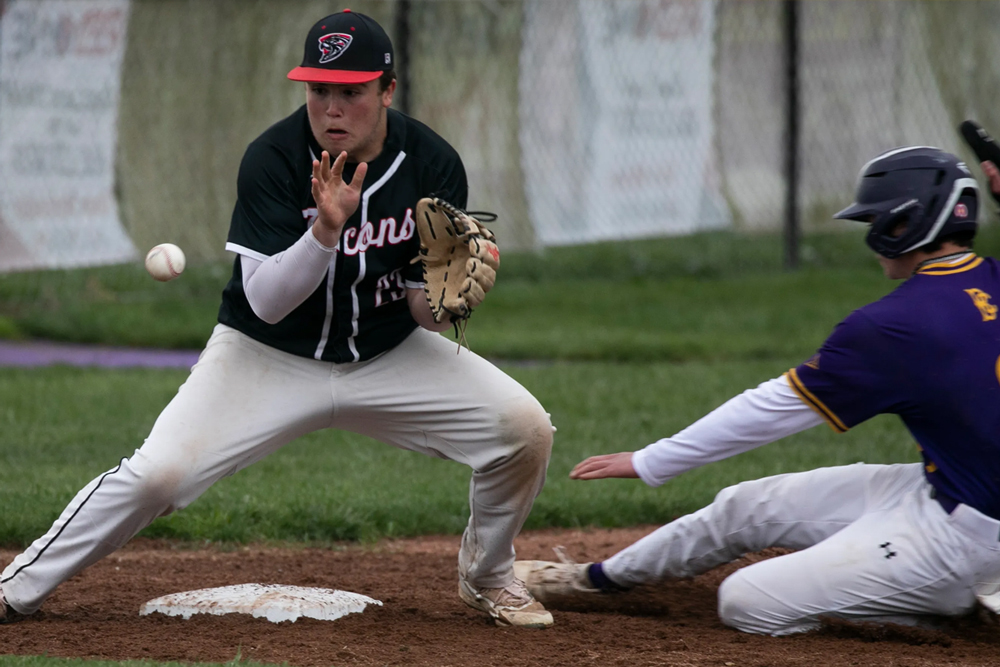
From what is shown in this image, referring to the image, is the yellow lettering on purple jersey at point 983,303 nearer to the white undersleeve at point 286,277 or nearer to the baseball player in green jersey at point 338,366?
the baseball player in green jersey at point 338,366

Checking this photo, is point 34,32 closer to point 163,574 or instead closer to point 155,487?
point 163,574

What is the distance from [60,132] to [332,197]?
22.1ft

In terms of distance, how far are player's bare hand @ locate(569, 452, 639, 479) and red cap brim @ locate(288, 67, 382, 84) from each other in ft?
4.64

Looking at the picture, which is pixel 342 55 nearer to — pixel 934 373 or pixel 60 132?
pixel 934 373

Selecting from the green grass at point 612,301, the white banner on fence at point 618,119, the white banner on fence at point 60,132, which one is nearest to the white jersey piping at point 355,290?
the green grass at point 612,301

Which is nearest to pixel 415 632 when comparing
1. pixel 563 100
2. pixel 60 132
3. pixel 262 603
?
pixel 262 603

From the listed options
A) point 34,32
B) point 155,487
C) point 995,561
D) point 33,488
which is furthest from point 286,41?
point 995,561

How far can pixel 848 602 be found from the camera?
405cm

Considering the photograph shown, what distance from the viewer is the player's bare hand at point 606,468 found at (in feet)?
13.1

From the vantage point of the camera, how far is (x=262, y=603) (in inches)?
171

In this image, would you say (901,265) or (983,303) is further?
(901,265)

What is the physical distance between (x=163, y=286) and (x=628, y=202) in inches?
165

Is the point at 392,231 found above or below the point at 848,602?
above

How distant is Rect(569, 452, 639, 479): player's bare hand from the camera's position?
4.00 metres
